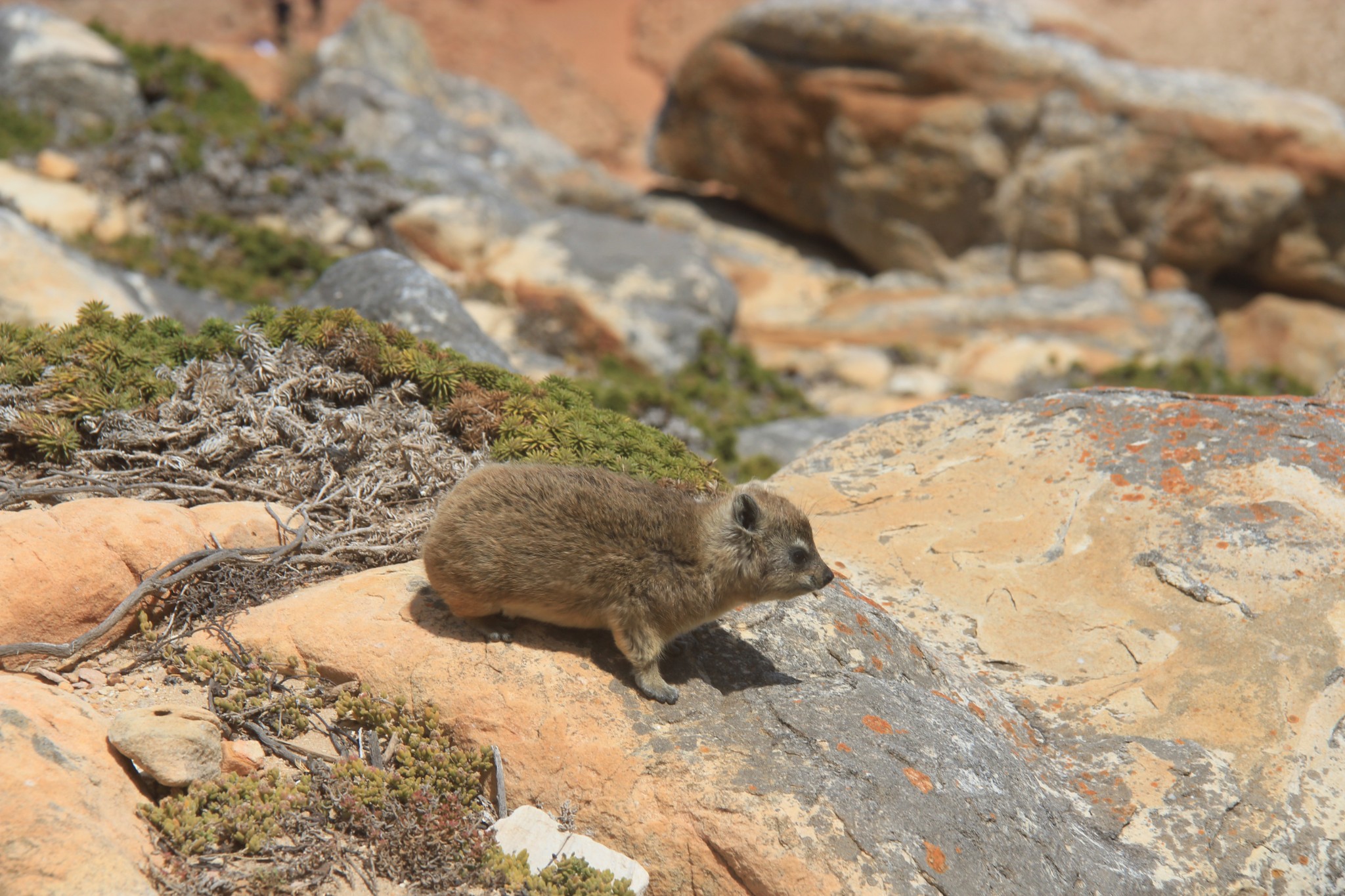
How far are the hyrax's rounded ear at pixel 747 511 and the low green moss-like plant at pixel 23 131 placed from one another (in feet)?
59.3

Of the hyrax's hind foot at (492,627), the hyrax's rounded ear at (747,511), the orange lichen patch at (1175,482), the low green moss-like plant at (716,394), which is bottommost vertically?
the low green moss-like plant at (716,394)

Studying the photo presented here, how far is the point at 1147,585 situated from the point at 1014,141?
18523 millimetres

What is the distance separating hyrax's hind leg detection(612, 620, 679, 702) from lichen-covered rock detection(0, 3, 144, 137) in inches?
744

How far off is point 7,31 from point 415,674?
20921mm

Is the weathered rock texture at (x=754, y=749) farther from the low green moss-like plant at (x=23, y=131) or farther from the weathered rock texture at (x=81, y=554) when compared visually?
the low green moss-like plant at (x=23, y=131)

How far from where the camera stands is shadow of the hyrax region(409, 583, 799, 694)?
5.28 m

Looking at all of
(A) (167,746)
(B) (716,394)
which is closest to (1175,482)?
(A) (167,746)

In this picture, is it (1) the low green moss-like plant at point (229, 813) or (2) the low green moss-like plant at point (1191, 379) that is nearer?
(1) the low green moss-like plant at point (229, 813)

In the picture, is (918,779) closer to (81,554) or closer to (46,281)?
(81,554)

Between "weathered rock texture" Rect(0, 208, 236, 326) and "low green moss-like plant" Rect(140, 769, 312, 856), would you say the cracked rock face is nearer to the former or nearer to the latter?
"low green moss-like plant" Rect(140, 769, 312, 856)

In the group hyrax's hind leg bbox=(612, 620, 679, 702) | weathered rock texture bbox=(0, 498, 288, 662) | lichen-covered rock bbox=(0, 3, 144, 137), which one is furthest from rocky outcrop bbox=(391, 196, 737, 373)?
hyrax's hind leg bbox=(612, 620, 679, 702)

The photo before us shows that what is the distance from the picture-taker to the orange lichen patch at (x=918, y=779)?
4.80 meters

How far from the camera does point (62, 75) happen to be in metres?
19.4

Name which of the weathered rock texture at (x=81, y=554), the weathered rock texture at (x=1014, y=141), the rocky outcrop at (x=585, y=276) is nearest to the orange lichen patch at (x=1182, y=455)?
the weathered rock texture at (x=81, y=554)
